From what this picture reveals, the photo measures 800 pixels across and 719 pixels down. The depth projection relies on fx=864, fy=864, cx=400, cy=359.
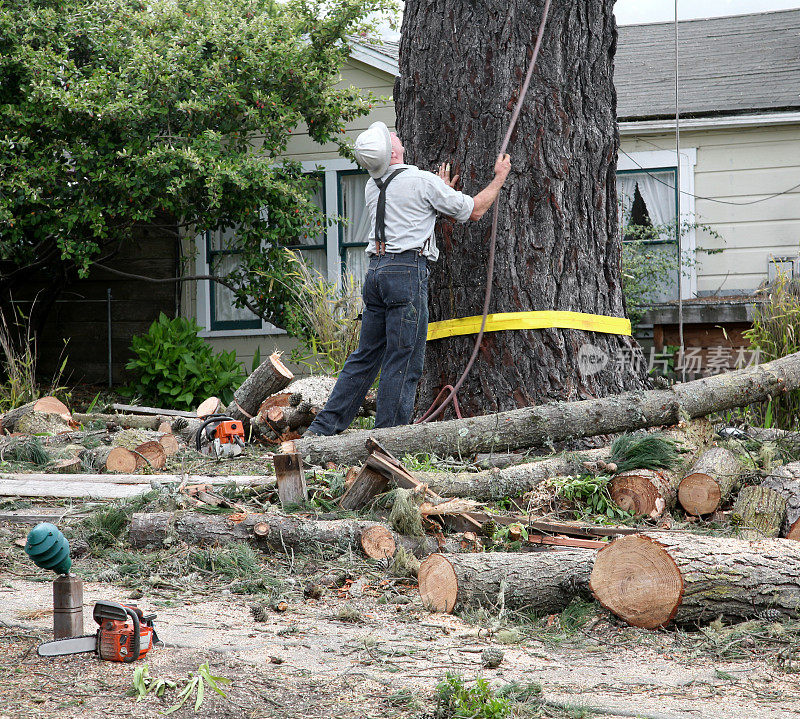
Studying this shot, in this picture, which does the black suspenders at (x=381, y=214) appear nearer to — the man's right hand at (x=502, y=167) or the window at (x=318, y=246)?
the man's right hand at (x=502, y=167)

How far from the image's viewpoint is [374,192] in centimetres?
563

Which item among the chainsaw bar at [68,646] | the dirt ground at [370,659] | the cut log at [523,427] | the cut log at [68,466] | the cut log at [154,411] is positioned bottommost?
the dirt ground at [370,659]

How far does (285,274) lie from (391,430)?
5.35 m

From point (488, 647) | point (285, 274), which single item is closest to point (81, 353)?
point (285, 274)

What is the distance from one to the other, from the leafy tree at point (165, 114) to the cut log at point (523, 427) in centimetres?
523

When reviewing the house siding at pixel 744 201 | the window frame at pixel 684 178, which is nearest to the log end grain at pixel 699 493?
the window frame at pixel 684 178

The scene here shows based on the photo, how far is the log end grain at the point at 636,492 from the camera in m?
4.27

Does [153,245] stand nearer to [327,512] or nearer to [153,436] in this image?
[153,436]

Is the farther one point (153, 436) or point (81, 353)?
point (81, 353)

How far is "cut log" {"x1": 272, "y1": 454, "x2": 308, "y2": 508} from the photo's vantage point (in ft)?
13.3

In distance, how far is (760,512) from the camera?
401 cm

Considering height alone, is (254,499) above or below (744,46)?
below

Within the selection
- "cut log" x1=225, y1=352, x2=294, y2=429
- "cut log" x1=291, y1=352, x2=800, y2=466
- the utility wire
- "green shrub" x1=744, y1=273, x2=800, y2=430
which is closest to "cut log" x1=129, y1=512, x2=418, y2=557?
"cut log" x1=291, y1=352, x2=800, y2=466

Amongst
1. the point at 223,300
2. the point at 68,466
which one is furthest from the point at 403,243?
the point at 223,300
